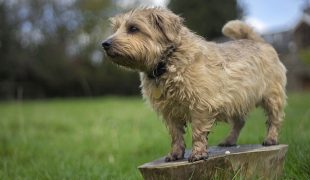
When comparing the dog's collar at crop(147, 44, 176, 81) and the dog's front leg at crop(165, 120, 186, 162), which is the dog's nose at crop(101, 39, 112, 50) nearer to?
the dog's collar at crop(147, 44, 176, 81)

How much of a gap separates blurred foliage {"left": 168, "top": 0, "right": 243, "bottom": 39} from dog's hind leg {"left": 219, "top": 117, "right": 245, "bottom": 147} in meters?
27.2

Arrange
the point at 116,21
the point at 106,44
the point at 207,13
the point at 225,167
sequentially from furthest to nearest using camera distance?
the point at 207,13, the point at 116,21, the point at 106,44, the point at 225,167

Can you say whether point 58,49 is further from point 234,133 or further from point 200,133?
point 200,133

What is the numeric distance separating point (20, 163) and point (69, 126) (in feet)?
15.2

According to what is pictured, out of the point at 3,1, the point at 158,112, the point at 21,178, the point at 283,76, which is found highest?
A: the point at 3,1

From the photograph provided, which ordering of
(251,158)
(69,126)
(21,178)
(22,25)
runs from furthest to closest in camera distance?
(22,25)
(69,126)
(21,178)
(251,158)

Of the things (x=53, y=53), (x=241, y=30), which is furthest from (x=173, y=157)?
(x=53, y=53)

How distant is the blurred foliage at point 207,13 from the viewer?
33.2 metres

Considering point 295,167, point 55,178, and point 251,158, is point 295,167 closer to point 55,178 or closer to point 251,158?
point 251,158

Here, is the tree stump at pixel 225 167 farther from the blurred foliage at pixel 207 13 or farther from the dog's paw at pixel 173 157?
the blurred foliage at pixel 207 13

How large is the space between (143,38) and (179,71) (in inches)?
17.8

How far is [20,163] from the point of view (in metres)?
7.68

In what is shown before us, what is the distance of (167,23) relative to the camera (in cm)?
475

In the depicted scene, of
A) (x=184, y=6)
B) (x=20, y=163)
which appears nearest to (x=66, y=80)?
(x=184, y=6)
